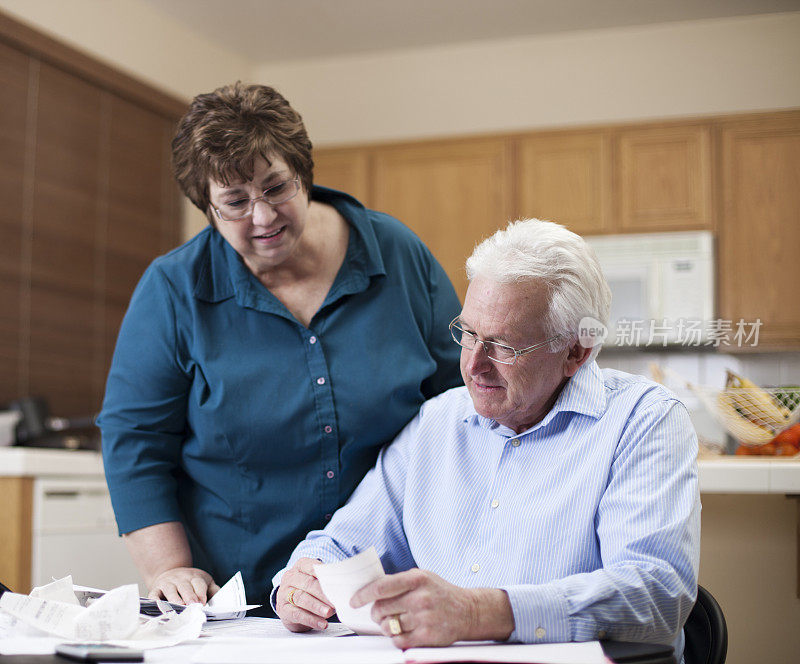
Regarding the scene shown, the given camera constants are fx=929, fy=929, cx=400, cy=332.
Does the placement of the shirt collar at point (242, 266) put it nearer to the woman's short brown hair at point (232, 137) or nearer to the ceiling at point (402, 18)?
the woman's short brown hair at point (232, 137)

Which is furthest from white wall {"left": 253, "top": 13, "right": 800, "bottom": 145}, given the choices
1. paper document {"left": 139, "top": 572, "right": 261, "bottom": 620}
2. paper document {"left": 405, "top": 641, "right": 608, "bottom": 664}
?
paper document {"left": 405, "top": 641, "right": 608, "bottom": 664}

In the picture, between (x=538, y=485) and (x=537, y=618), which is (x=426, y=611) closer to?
(x=537, y=618)

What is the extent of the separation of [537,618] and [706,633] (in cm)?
32

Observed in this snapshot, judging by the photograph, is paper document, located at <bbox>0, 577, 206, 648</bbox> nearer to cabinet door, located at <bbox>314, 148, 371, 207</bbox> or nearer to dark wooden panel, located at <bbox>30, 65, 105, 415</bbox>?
dark wooden panel, located at <bbox>30, 65, 105, 415</bbox>

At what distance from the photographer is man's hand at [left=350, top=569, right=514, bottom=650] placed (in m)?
0.98

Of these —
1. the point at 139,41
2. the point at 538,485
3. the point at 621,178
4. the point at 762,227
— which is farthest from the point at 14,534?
the point at 762,227

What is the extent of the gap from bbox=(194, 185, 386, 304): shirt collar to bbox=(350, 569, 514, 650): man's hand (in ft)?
2.15

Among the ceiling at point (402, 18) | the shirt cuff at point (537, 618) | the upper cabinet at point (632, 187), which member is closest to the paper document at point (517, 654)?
the shirt cuff at point (537, 618)

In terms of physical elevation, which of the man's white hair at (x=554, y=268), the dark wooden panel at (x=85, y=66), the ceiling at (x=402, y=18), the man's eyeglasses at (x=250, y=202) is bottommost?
the man's white hair at (x=554, y=268)

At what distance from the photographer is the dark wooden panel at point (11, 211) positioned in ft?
11.2

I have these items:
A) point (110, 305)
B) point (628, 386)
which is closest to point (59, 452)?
point (110, 305)

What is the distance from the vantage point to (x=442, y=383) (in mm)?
1630

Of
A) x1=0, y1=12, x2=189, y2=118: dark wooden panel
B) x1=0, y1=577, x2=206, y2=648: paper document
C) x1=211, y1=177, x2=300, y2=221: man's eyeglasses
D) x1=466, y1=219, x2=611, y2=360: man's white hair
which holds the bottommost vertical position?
x1=0, y1=577, x2=206, y2=648: paper document

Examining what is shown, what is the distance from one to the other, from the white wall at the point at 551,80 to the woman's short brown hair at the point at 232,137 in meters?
3.48
